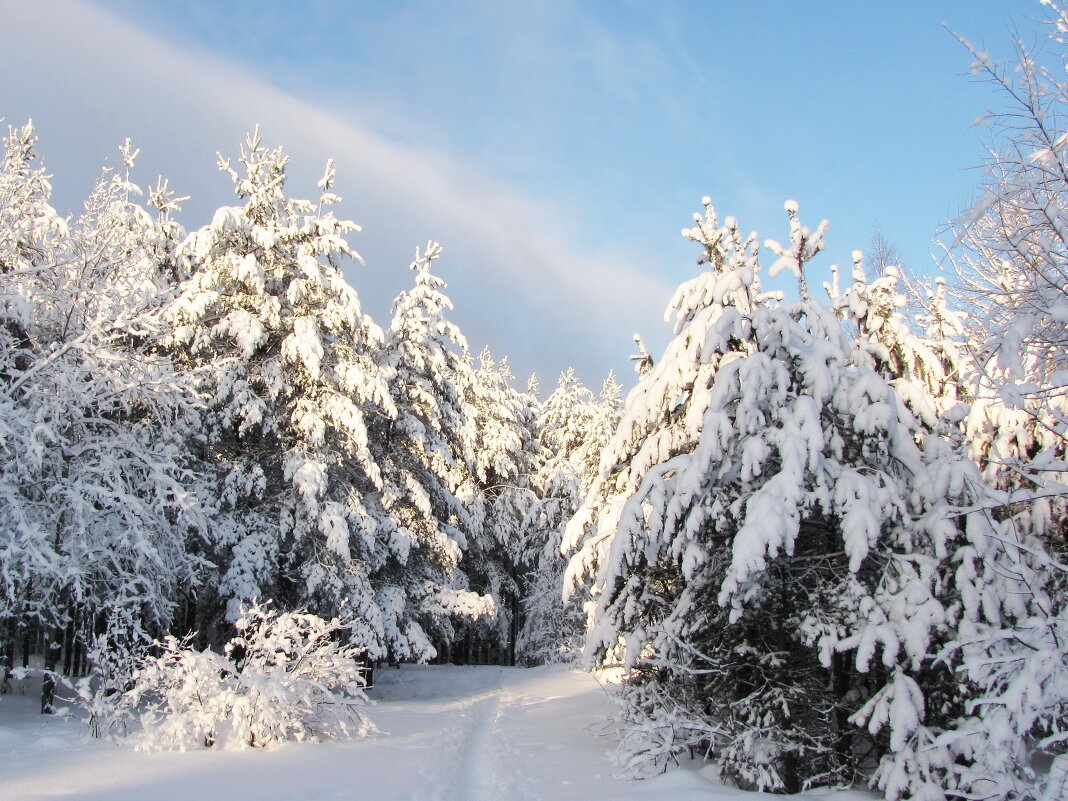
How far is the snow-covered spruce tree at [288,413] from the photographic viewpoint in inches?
603

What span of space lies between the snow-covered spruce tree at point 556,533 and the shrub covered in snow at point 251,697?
45.8ft

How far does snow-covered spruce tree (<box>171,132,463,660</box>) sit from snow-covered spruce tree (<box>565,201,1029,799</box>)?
8055mm

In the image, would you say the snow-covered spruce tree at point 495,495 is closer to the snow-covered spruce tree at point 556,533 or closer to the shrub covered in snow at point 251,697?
the snow-covered spruce tree at point 556,533

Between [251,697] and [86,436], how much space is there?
5787 mm

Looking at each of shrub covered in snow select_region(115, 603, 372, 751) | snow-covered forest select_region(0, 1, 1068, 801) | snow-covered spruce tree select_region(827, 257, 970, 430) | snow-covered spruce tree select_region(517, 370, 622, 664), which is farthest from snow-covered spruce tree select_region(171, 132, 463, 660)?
snow-covered spruce tree select_region(827, 257, 970, 430)

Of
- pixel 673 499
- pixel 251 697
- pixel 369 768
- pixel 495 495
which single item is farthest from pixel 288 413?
pixel 495 495

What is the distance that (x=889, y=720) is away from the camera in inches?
290

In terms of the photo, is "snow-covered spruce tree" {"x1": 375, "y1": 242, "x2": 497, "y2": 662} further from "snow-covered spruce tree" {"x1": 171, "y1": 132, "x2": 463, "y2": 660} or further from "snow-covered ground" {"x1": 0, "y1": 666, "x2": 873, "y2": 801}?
"snow-covered ground" {"x1": 0, "y1": 666, "x2": 873, "y2": 801}

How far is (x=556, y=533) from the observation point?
89.8 ft

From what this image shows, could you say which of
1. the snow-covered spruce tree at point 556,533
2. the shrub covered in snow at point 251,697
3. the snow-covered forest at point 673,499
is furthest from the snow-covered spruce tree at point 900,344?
the snow-covered spruce tree at point 556,533

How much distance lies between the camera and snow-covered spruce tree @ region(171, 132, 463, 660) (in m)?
15.3

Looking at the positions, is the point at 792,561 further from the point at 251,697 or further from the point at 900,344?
the point at 251,697

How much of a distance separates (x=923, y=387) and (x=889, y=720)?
4.16m

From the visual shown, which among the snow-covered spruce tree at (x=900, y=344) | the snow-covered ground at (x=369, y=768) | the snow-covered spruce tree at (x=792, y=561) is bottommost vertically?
the snow-covered ground at (x=369, y=768)
